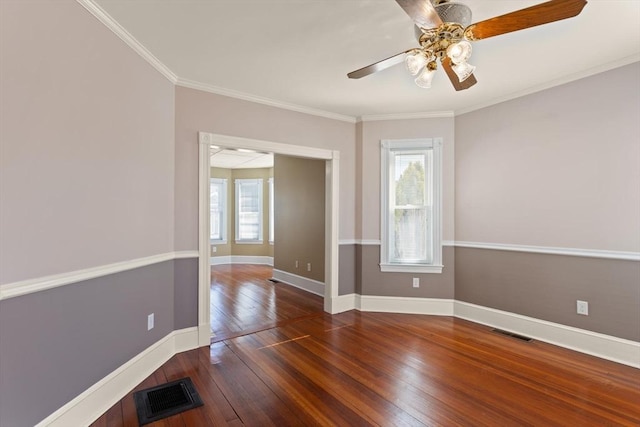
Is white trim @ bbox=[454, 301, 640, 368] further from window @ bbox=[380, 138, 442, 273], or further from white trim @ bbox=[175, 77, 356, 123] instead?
white trim @ bbox=[175, 77, 356, 123]

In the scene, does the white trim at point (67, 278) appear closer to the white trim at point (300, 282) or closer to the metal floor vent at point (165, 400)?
the metal floor vent at point (165, 400)

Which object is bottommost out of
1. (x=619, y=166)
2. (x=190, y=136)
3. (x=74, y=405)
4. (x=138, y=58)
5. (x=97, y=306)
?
(x=74, y=405)

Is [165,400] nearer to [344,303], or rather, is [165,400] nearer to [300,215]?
[344,303]

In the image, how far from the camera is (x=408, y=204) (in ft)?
14.3

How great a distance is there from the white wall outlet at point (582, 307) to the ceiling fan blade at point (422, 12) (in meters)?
3.08

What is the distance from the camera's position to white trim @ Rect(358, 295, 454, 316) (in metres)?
4.19

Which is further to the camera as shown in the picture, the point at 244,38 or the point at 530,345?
the point at 530,345

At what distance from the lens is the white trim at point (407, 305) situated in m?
4.19

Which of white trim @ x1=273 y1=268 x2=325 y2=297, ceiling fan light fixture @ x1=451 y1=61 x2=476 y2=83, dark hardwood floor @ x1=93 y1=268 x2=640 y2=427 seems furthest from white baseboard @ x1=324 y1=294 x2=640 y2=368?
ceiling fan light fixture @ x1=451 y1=61 x2=476 y2=83

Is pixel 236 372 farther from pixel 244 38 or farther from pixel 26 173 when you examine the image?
pixel 244 38

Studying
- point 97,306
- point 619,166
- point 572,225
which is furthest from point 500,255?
point 97,306

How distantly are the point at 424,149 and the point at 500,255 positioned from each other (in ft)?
5.45

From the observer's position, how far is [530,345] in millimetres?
3227

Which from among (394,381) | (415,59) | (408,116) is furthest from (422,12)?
(408,116)
